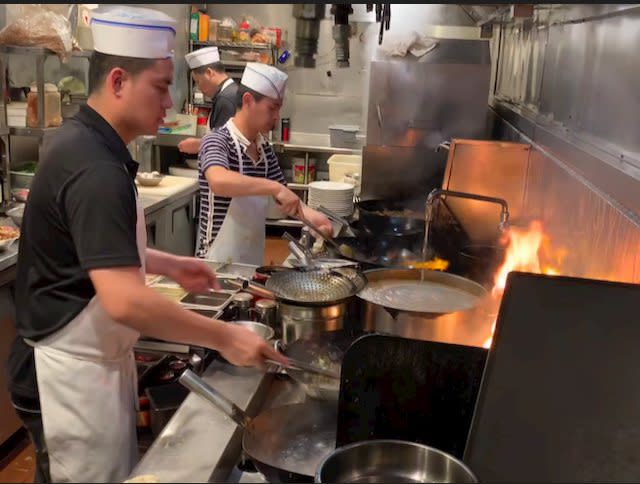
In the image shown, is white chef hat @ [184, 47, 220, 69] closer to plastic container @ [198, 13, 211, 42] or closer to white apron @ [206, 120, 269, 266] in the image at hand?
white apron @ [206, 120, 269, 266]

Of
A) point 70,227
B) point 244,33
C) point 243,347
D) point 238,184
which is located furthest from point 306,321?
point 244,33

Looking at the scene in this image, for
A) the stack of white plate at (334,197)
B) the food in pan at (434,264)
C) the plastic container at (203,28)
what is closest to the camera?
the food in pan at (434,264)

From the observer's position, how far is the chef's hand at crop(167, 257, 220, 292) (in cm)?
183

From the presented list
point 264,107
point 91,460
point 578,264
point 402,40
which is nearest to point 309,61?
point 402,40

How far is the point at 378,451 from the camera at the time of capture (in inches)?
47.9

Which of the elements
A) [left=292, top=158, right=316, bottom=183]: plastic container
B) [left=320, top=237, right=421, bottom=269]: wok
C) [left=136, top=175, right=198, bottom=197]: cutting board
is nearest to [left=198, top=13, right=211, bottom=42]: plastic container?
[left=292, top=158, right=316, bottom=183]: plastic container

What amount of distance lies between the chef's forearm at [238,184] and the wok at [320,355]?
115 cm

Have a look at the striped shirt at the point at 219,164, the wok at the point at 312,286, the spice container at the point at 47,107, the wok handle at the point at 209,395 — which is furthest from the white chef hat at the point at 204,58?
the wok handle at the point at 209,395

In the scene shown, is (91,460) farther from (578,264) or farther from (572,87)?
(572,87)

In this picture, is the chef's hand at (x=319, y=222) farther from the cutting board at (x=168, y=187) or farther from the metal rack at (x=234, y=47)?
the metal rack at (x=234, y=47)

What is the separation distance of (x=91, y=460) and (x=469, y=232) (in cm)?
217

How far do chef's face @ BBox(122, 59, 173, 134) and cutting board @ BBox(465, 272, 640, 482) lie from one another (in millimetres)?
895

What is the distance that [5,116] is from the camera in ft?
12.3

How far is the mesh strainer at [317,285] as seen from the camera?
6.25 feet
